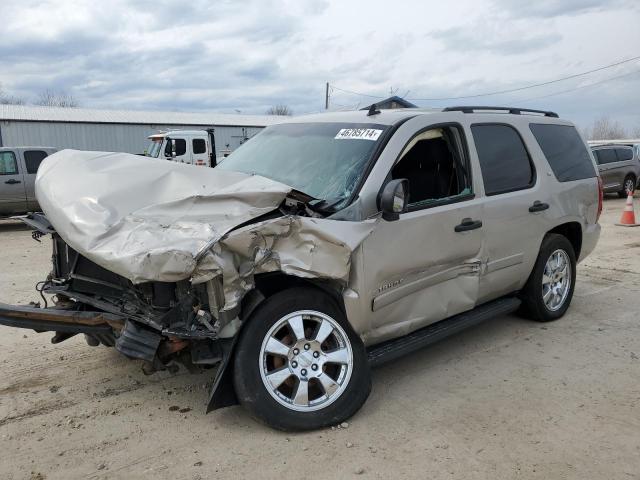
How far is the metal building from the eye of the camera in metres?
28.8

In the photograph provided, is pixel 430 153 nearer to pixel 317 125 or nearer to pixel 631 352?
pixel 317 125

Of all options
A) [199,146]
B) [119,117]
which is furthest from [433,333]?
[119,117]

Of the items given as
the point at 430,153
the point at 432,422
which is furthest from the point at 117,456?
the point at 430,153

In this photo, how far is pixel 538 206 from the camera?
4.85 metres

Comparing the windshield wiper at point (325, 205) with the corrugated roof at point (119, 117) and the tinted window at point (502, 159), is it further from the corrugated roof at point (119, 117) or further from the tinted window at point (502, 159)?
the corrugated roof at point (119, 117)

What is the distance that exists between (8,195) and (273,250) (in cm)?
1185

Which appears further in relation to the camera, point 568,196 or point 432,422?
point 568,196

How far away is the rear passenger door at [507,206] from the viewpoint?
14.5 feet

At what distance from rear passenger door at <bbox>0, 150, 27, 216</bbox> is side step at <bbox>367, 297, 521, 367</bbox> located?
38.5 ft

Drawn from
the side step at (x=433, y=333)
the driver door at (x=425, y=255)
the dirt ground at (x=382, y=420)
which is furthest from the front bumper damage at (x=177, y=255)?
the side step at (x=433, y=333)

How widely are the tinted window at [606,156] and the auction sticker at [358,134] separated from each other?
1738cm

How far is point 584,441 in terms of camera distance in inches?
128

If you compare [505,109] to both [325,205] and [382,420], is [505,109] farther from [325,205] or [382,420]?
[382,420]

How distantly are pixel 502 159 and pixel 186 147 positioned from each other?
55.5 feet
